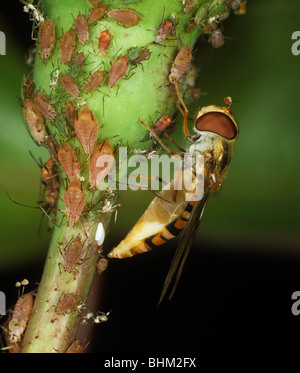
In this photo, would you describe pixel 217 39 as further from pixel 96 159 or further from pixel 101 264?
pixel 101 264

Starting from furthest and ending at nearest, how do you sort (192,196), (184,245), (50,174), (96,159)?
(192,196) < (184,245) < (50,174) < (96,159)

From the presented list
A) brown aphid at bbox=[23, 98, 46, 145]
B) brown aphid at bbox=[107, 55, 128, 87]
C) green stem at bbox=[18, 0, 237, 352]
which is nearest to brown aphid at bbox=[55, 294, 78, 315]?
green stem at bbox=[18, 0, 237, 352]

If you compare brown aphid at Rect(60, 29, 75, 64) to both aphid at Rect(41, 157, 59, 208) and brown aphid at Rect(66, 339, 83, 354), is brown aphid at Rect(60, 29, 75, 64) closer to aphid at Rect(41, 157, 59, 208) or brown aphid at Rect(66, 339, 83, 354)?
aphid at Rect(41, 157, 59, 208)

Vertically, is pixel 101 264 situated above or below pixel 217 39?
below

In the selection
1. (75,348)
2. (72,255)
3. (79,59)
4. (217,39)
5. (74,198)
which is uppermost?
(217,39)

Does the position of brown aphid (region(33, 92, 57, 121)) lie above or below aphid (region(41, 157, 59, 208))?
above

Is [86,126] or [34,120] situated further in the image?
[34,120]

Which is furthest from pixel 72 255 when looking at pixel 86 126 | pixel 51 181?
pixel 86 126
